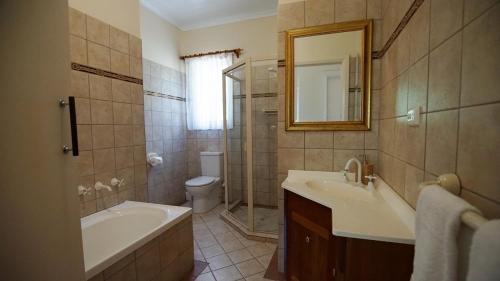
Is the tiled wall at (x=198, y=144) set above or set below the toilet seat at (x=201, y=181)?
above

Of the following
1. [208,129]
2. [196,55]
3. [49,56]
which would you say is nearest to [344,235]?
[49,56]

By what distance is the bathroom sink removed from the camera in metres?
1.40

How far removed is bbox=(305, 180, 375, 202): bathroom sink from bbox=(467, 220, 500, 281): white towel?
0.98m

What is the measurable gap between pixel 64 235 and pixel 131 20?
1.97 m

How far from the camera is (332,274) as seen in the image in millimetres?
1160

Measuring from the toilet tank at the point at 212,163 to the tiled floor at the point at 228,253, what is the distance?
0.79 metres

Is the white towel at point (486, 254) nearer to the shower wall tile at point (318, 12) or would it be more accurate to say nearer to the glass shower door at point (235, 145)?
the shower wall tile at point (318, 12)

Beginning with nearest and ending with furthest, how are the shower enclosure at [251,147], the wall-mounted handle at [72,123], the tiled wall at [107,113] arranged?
the wall-mounted handle at [72,123] → the tiled wall at [107,113] → the shower enclosure at [251,147]

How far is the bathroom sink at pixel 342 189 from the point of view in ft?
4.59

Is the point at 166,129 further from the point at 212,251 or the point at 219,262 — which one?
the point at 219,262

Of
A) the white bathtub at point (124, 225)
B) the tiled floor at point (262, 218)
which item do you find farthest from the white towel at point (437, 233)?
the tiled floor at point (262, 218)

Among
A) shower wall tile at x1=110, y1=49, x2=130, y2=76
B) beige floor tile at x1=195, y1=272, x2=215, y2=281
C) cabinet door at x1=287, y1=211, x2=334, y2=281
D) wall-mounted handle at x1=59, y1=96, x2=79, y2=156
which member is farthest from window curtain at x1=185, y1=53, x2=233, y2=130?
wall-mounted handle at x1=59, y1=96, x2=79, y2=156

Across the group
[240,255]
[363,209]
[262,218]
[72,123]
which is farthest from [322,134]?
[72,123]

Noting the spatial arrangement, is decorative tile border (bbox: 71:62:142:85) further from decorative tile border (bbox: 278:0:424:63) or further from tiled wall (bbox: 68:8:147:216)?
decorative tile border (bbox: 278:0:424:63)
